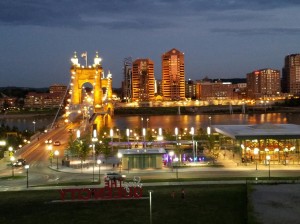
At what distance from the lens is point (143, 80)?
131250mm

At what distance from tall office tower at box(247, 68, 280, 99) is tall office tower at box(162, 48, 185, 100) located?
22232 millimetres

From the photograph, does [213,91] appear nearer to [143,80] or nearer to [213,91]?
[213,91]

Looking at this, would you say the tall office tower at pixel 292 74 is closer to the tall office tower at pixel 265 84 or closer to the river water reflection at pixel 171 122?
the tall office tower at pixel 265 84

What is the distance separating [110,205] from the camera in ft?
45.8

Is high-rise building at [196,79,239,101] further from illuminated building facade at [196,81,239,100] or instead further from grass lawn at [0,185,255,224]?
grass lawn at [0,185,255,224]

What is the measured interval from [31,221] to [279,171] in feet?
35.0

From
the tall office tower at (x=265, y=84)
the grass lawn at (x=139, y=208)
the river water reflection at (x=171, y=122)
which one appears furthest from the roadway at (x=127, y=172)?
the tall office tower at (x=265, y=84)

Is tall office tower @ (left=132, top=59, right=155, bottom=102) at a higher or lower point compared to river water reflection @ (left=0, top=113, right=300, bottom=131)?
higher

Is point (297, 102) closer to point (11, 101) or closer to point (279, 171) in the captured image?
point (11, 101)

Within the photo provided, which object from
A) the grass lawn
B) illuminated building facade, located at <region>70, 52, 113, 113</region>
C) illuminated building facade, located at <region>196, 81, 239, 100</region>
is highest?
illuminated building facade, located at <region>196, 81, 239, 100</region>

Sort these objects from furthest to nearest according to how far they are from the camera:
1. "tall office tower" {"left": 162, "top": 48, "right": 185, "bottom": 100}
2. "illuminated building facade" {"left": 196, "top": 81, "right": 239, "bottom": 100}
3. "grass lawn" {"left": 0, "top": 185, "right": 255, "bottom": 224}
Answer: "illuminated building facade" {"left": 196, "top": 81, "right": 239, "bottom": 100} → "tall office tower" {"left": 162, "top": 48, "right": 185, "bottom": 100} → "grass lawn" {"left": 0, "top": 185, "right": 255, "bottom": 224}

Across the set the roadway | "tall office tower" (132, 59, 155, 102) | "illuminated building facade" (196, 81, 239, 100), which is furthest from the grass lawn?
"illuminated building facade" (196, 81, 239, 100)

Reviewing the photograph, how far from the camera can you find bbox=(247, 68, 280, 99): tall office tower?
14575cm

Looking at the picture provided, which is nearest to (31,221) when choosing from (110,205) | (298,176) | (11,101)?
(110,205)
